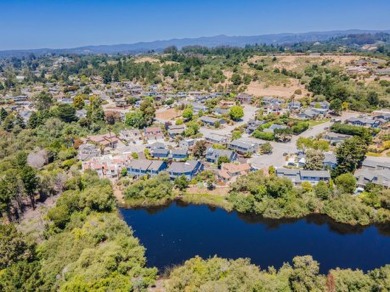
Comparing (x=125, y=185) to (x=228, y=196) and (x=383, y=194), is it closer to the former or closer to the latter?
(x=228, y=196)

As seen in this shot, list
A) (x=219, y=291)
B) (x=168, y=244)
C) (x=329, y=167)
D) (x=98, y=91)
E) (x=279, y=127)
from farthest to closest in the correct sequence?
1. (x=98, y=91)
2. (x=279, y=127)
3. (x=329, y=167)
4. (x=168, y=244)
5. (x=219, y=291)

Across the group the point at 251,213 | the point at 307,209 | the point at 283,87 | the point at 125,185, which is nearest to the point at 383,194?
the point at 307,209

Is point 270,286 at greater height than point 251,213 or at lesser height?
greater

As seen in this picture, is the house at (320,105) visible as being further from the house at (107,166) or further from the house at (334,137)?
the house at (107,166)

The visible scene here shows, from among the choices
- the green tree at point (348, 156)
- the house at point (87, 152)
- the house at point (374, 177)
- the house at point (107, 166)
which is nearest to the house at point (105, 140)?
the house at point (87, 152)

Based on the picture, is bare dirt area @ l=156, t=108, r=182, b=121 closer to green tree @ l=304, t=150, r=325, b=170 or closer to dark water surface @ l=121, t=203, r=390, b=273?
green tree @ l=304, t=150, r=325, b=170

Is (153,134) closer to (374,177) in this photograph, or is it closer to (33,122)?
(33,122)

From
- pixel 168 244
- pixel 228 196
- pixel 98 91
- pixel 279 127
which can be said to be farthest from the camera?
pixel 98 91
